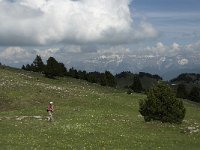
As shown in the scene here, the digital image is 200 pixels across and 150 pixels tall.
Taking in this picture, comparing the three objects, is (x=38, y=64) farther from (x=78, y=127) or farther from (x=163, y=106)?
(x=78, y=127)

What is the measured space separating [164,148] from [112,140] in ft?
16.5

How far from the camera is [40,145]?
32.6 metres

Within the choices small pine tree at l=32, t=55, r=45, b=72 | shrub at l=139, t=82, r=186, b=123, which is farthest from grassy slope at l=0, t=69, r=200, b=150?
small pine tree at l=32, t=55, r=45, b=72

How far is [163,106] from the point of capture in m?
49.9

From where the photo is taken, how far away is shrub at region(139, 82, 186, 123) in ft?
163

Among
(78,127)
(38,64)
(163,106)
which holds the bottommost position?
(78,127)

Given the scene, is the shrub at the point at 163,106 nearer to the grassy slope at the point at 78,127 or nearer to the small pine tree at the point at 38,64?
the grassy slope at the point at 78,127

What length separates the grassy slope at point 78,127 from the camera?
34.3 meters

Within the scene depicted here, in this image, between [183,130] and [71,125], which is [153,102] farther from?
[71,125]

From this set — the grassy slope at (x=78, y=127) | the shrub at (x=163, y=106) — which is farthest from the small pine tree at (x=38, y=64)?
the shrub at (x=163, y=106)

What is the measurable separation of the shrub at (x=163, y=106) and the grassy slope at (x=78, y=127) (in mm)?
1601

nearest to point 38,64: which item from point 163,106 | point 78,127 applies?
point 163,106

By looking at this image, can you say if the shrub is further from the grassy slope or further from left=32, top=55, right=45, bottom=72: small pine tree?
left=32, top=55, right=45, bottom=72: small pine tree

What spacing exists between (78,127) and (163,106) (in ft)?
39.2
